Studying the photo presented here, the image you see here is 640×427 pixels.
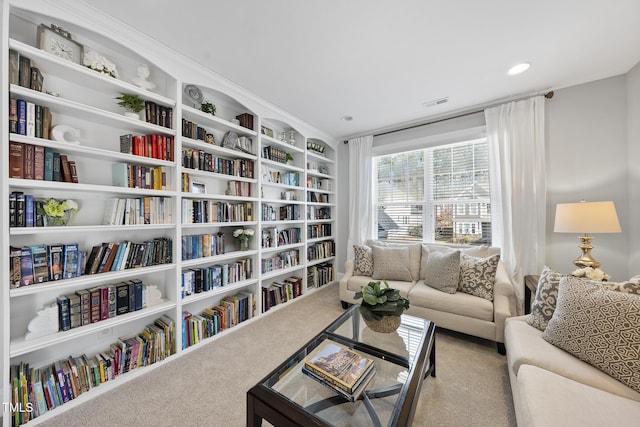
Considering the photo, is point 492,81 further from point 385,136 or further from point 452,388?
point 452,388

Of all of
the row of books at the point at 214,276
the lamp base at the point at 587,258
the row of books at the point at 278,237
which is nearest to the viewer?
the lamp base at the point at 587,258

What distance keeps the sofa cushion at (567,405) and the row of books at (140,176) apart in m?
2.65

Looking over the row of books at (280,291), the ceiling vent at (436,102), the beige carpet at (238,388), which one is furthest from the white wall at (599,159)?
the row of books at (280,291)

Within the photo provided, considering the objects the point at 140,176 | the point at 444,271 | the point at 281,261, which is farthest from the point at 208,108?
the point at 444,271

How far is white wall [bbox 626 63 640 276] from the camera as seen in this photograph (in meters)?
2.09

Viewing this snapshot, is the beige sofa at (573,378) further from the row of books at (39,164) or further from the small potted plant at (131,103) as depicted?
the small potted plant at (131,103)

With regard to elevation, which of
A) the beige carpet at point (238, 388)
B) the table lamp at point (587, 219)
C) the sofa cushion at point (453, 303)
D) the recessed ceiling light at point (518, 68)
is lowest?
the beige carpet at point (238, 388)

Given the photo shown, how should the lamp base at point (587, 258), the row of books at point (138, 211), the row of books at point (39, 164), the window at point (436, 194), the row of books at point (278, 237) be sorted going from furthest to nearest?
1. the window at point (436, 194)
2. the row of books at point (278, 237)
3. the lamp base at point (587, 258)
4. the row of books at point (138, 211)
5. the row of books at point (39, 164)

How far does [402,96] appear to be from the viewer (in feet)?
8.68

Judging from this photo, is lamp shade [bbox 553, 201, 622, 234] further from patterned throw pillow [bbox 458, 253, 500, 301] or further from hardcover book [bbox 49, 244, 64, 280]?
hardcover book [bbox 49, 244, 64, 280]

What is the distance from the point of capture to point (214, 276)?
235cm

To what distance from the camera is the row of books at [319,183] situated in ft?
12.2

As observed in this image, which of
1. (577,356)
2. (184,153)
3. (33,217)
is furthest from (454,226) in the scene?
(33,217)

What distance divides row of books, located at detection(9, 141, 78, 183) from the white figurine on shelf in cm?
77
